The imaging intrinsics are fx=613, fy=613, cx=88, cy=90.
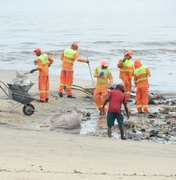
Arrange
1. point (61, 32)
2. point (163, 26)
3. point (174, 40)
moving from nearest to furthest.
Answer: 1. point (174, 40)
2. point (61, 32)
3. point (163, 26)

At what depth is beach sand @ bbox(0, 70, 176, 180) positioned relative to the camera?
8.38 m

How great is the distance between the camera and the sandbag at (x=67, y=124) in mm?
13336

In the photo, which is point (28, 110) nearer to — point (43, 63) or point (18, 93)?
point (18, 93)

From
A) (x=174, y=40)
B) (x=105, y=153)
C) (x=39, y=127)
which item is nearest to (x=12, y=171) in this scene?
(x=105, y=153)

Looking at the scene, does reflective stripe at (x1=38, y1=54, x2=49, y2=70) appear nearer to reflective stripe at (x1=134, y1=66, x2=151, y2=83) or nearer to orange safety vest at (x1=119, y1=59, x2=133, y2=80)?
orange safety vest at (x1=119, y1=59, x2=133, y2=80)

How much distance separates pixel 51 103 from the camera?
18.1 metres

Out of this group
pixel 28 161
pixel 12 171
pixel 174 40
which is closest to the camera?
pixel 12 171

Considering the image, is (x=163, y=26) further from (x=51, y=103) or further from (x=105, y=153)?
(x=105, y=153)

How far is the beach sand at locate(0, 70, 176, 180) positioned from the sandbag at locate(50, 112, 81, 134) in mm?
601

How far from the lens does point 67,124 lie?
13.3m

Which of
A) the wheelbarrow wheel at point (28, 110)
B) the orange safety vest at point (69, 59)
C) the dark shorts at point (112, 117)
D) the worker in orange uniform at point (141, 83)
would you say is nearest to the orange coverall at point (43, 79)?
the orange safety vest at point (69, 59)

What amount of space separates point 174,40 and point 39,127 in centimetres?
4011

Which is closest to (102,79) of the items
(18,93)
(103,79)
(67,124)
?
(103,79)

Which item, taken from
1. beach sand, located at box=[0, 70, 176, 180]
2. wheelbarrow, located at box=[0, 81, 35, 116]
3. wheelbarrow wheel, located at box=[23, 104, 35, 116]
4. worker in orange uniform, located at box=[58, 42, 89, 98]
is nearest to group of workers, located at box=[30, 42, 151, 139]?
worker in orange uniform, located at box=[58, 42, 89, 98]
